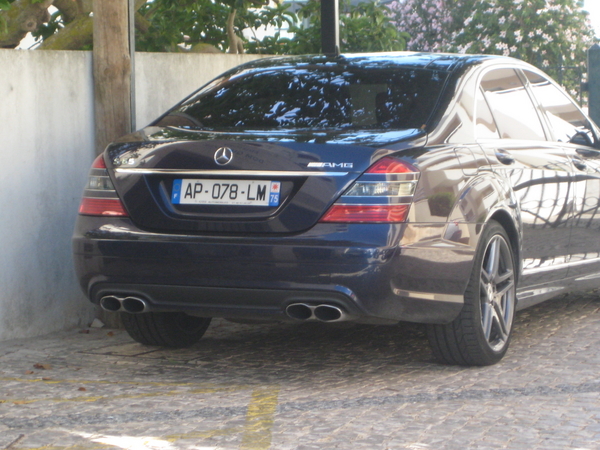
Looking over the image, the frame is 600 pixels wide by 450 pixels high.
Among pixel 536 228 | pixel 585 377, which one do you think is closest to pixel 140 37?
pixel 536 228

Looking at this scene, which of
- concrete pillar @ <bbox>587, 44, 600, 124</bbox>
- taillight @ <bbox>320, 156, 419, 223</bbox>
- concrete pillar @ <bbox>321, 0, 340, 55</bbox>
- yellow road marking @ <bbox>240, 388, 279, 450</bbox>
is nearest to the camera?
yellow road marking @ <bbox>240, 388, 279, 450</bbox>

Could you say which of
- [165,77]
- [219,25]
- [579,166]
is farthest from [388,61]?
[219,25]

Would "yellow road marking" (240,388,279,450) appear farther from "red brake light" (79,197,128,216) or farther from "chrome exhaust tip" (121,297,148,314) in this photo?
"red brake light" (79,197,128,216)

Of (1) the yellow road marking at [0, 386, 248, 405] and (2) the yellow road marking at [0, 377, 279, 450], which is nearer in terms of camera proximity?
(2) the yellow road marking at [0, 377, 279, 450]

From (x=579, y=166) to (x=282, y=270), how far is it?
99.2 inches

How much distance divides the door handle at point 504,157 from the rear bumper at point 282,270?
687 millimetres

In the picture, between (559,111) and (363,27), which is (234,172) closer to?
(559,111)

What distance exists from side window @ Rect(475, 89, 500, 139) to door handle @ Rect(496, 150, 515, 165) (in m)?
0.10

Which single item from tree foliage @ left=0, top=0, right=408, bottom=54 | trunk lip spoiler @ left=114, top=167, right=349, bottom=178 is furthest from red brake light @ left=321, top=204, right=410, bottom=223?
tree foliage @ left=0, top=0, right=408, bottom=54

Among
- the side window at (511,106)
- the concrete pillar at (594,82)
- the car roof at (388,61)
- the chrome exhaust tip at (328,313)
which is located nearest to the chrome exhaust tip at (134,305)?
the chrome exhaust tip at (328,313)

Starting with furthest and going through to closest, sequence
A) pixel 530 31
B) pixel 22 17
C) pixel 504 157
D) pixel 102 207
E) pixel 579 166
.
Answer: pixel 530 31
pixel 22 17
pixel 579 166
pixel 504 157
pixel 102 207

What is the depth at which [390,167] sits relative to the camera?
4711 mm

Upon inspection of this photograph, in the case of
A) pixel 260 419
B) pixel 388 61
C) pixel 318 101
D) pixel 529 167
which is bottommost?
pixel 260 419

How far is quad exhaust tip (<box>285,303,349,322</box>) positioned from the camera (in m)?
4.79
